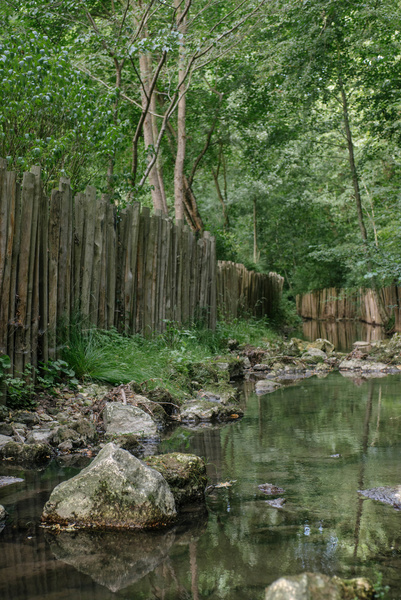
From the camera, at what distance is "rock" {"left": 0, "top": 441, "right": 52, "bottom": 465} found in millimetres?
3400

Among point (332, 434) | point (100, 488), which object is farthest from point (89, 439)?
point (332, 434)

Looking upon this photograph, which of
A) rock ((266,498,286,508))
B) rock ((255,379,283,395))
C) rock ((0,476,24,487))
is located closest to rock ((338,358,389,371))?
rock ((255,379,283,395))

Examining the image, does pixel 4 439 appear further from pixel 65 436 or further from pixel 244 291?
pixel 244 291

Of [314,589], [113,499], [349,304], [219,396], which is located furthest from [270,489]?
[349,304]

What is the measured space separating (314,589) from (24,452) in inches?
93.8

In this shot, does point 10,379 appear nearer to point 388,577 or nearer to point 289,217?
point 388,577

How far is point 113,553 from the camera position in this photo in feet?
6.94

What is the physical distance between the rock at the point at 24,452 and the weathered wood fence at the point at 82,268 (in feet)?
3.04

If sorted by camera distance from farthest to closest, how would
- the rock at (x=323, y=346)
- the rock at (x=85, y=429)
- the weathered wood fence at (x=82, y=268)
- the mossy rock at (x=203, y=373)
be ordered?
the rock at (x=323, y=346), the mossy rock at (x=203, y=373), the weathered wood fence at (x=82, y=268), the rock at (x=85, y=429)

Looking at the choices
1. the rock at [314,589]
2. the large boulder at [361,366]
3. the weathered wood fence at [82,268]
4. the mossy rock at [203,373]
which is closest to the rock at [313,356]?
the large boulder at [361,366]

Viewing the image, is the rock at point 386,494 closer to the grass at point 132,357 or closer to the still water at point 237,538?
the still water at point 237,538

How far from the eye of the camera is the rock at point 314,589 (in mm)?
1460

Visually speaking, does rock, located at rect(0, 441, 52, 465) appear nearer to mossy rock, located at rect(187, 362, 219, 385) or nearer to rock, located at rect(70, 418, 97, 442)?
rock, located at rect(70, 418, 97, 442)

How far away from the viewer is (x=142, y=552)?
212 centimetres
